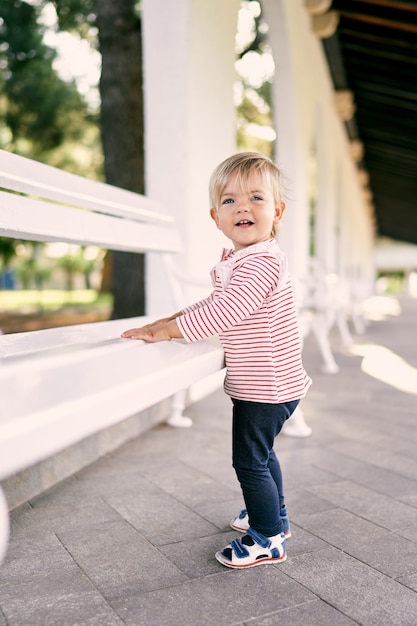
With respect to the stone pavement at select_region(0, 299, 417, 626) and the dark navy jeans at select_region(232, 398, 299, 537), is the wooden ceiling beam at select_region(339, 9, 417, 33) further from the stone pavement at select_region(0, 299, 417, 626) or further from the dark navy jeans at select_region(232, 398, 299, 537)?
the dark navy jeans at select_region(232, 398, 299, 537)

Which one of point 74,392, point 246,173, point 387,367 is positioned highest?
point 246,173

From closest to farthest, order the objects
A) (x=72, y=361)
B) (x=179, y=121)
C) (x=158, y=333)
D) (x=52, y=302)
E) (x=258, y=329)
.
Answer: (x=72, y=361), (x=158, y=333), (x=258, y=329), (x=179, y=121), (x=52, y=302)

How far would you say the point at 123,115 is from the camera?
5363mm

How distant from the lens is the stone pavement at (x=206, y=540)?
1392 millimetres

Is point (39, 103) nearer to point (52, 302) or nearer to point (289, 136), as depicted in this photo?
point (289, 136)

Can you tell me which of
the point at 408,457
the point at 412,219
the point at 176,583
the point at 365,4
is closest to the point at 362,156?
the point at 412,219

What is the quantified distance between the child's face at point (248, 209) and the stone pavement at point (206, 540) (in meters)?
0.85

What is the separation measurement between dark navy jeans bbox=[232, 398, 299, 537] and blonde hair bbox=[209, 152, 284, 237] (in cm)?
59

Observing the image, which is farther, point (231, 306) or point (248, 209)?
point (248, 209)

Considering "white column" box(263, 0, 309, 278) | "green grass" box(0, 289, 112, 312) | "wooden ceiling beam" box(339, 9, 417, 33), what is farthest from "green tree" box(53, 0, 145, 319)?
"green grass" box(0, 289, 112, 312)

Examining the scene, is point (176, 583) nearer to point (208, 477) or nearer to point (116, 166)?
point (208, 477)

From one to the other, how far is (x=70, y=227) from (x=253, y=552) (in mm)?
1108

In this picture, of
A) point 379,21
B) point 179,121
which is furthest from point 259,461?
point 379,21

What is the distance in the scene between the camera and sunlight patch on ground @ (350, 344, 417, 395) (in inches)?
170
